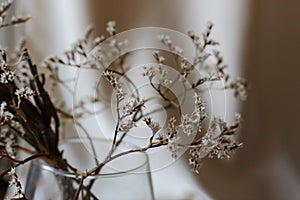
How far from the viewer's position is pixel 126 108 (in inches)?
19.6

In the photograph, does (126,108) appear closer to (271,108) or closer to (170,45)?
(170,45)

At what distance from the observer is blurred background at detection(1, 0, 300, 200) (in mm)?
692

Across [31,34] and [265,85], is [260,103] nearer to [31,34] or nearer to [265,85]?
[265,85]

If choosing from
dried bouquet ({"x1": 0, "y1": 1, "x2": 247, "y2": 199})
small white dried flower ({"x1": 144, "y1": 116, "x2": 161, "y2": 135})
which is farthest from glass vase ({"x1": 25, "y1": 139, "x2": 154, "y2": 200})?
small white dried flower ({"x1": 144, "y1": 116, "x2": 161, "y2": 135})

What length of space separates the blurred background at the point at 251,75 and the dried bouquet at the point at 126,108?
0.04 m

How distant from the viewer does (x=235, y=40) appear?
73 centimetres

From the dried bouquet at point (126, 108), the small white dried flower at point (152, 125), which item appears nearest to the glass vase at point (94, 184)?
the dried bouquet at point (126, 108)

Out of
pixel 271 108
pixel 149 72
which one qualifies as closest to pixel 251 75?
pixel 271 108

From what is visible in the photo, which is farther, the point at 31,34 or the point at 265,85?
the point at 31,34

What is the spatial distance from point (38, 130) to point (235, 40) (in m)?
0.33

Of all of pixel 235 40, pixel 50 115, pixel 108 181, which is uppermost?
pixel 235 40

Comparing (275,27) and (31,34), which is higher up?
(31,34)

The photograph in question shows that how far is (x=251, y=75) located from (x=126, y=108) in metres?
0.30

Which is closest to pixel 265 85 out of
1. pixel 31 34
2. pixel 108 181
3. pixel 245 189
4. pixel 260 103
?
pixel 260 103
